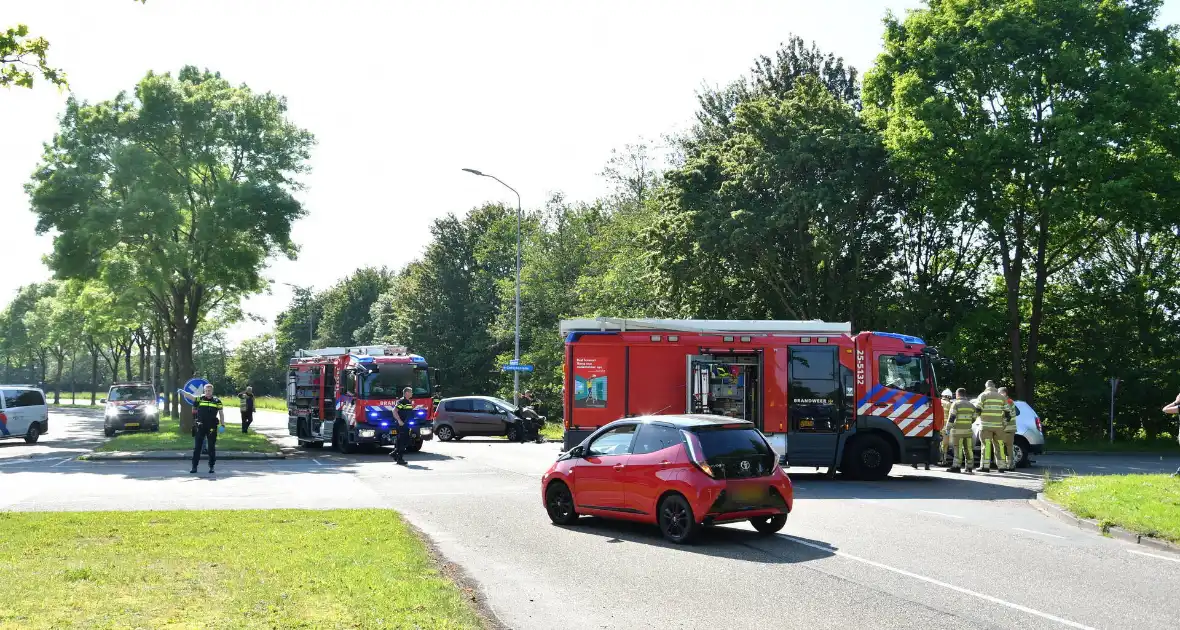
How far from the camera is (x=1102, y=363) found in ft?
123

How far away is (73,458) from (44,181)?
35.5 ft

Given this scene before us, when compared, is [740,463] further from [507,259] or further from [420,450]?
[507,259]

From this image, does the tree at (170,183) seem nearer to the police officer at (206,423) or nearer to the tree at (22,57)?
the police officer at (206,423)

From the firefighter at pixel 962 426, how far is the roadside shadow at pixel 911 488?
30.6 inches

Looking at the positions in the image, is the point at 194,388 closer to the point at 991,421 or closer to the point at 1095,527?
the point at 991,421

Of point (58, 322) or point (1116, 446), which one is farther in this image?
point (58, 322)

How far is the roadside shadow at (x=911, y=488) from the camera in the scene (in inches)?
679

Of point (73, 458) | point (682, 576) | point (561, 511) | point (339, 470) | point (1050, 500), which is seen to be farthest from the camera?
point (73, 458)

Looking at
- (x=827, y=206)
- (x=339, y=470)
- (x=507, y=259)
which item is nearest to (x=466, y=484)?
→ (x=339, y=470)

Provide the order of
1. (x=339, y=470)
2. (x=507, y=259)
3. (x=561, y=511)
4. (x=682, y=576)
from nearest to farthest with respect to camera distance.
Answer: (x=682, y=576)
(x=561, y=511)
(x=339, y=470)
(x=507, y=259)

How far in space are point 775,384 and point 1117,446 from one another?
65.8ft

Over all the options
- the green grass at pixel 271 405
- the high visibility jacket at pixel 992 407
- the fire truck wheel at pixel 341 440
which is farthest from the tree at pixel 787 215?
the green grass at pixel 271 405

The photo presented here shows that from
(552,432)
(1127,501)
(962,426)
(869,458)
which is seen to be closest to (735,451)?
(1127,501)

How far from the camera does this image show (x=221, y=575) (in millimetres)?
9055
